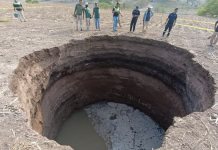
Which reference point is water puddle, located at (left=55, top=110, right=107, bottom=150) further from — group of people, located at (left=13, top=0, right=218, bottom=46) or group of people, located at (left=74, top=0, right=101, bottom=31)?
group of people, located at (left=13, top=0, right=218, bottom=46)

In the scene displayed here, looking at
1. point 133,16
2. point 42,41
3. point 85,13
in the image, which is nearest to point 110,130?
point 42,41

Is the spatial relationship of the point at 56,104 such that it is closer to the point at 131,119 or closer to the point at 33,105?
the point at 33,105

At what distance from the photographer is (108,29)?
45.2 ft

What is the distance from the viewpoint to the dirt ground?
243 inches

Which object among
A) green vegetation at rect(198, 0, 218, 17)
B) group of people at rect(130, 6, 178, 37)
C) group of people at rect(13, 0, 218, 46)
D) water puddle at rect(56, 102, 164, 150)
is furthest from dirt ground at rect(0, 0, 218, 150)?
green vegetation at rect(198, 0, 218, 17)

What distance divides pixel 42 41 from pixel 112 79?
4454mm

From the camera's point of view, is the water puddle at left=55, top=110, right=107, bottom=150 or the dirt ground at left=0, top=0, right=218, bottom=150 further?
the water puddle at left=55, top=110, right=107, bottom=150

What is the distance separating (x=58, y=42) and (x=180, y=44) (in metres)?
6.21

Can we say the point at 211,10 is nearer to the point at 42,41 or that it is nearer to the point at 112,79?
the point at 112,79

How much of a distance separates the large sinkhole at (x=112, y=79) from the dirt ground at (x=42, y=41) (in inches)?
21.5

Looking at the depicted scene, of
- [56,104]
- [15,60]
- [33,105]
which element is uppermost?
[15,60]

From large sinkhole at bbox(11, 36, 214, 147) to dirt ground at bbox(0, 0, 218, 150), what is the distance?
1.79 feet

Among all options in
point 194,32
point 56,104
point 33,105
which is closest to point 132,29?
point 194,32

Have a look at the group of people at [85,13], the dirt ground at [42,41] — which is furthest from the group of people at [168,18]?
the group of people at [85,13]
